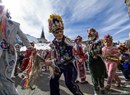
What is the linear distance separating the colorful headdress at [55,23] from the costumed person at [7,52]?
955 millimetres

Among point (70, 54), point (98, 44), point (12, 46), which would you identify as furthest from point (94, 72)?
point (12, 46)

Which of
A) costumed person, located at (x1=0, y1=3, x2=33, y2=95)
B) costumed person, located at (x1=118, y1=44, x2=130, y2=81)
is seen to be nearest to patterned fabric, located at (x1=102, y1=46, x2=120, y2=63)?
costumed person, located at (x1=118, y1=44, x2=130, y2=81)

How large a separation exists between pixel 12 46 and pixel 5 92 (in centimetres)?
80

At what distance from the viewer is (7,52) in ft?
12.8

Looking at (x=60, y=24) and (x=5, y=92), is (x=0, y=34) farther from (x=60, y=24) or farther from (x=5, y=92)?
(x=60, y=24)

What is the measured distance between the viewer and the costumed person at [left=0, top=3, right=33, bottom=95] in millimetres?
3766

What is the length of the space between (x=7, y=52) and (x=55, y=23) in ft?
4.52

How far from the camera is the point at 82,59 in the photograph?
866cm

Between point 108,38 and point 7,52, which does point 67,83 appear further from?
point 108,38

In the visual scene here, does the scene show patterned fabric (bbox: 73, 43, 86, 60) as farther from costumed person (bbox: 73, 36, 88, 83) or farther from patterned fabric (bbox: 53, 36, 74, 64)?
patterned fabric (bbox: 53, 36, 74, 64)

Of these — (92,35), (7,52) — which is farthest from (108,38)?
(7,52)

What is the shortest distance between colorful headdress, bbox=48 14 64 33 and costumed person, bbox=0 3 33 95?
955 mm

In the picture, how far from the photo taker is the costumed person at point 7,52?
12.4 feet

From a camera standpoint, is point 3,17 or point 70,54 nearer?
point 3,17
